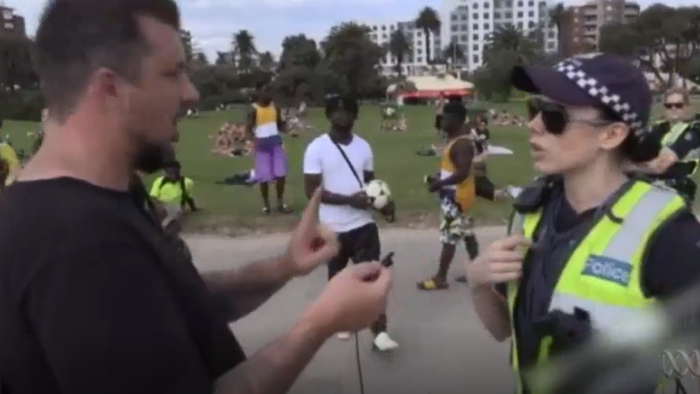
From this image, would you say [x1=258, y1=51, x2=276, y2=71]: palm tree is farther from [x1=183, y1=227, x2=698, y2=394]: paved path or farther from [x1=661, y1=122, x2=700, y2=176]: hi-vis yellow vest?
[x1=661, y1=122, x2=700, y2=176]: hi-vis yellow vest

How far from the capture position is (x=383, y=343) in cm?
594

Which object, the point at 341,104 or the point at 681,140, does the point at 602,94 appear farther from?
the point at 681,140

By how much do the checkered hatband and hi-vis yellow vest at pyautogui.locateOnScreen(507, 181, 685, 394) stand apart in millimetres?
238

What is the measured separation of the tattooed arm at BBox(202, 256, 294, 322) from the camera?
2.40 m

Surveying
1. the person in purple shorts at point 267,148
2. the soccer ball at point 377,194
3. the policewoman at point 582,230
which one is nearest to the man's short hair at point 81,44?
the policewoman at point 582,230

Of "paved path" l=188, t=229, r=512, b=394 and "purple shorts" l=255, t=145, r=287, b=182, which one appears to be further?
"purple shorts" l=255, t=145, r=287, b=182

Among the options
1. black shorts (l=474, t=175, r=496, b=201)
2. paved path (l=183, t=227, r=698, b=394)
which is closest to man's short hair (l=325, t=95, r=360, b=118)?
paved path (l=183, t=227, r=698, b=394)

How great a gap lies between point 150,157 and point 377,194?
14.3ft

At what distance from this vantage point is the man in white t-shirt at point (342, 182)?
6.18 meters

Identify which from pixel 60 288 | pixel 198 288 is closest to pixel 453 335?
pixel 198 288

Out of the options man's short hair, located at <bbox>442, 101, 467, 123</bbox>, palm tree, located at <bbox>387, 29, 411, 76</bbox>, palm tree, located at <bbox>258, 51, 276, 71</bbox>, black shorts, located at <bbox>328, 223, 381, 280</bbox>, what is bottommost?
palm tree, located at <bbox>387, 29, 411, 76</bbox>

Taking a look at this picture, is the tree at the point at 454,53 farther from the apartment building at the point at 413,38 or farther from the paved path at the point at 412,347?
the paved path at the point at 412,347

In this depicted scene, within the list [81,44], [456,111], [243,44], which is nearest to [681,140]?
[456,111]

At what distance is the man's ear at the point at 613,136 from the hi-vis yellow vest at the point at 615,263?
0.63 feet
